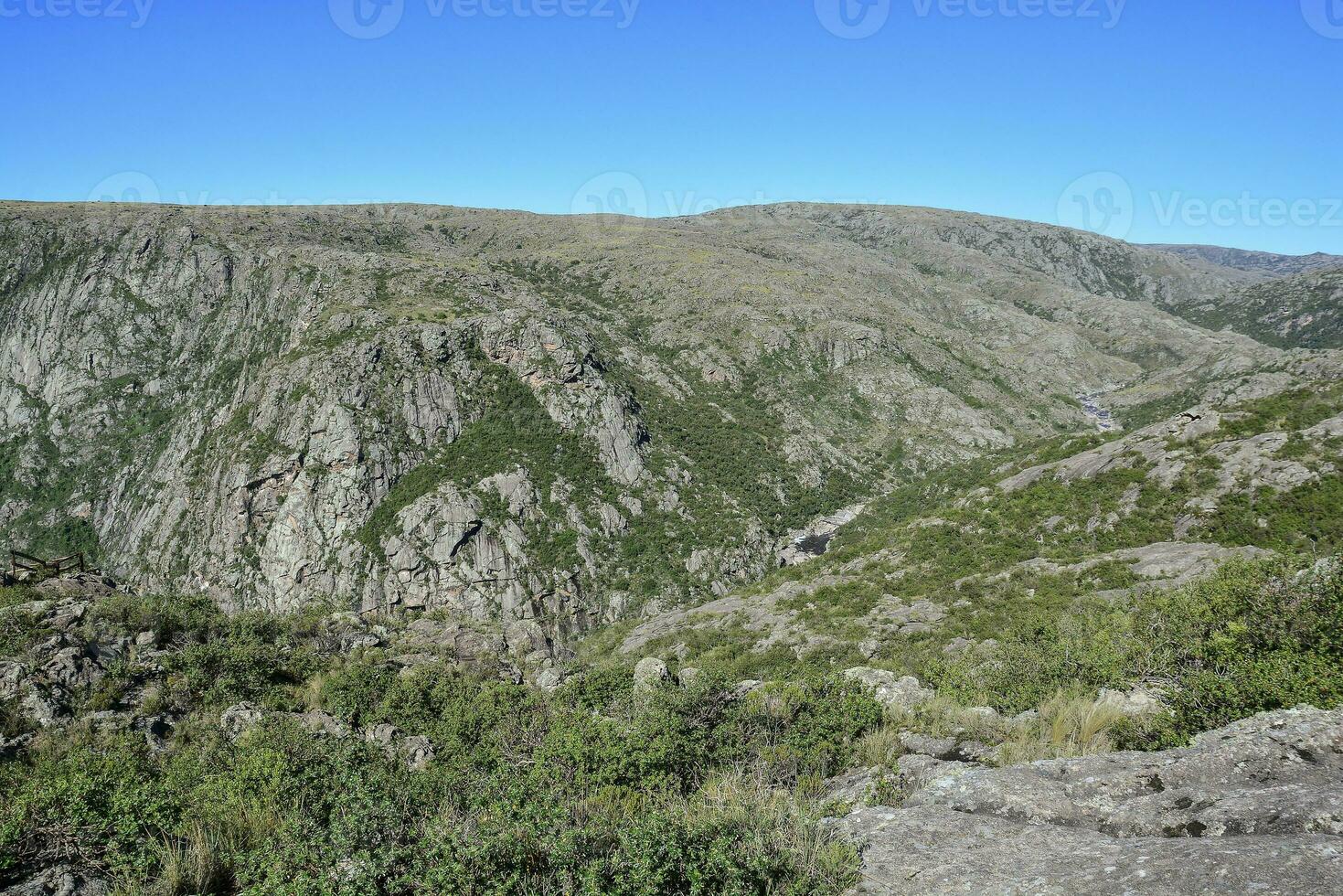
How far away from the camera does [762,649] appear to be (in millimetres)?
36250

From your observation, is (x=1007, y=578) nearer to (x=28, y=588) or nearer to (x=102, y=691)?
(x=102, y=691)

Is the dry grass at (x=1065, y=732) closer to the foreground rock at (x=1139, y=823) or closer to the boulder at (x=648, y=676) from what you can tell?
the foreground rock at (x=1139, y=823)

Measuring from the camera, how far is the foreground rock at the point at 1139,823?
5195 mm

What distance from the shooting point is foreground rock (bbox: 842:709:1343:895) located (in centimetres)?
520

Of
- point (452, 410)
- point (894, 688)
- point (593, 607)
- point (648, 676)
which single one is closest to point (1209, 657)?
point (894, 688)

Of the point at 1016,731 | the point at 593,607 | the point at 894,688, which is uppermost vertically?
the point at 1016,731

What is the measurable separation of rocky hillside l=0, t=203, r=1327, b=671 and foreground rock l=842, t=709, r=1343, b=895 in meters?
70.5

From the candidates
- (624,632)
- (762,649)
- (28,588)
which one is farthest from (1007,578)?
(28,588)

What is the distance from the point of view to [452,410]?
97.1m

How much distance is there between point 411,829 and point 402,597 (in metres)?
82.1

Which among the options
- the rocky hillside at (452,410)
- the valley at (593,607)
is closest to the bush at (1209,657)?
the valley at (593,607)

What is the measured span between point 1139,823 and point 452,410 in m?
99.3

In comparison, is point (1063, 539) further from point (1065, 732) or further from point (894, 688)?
point (1065, 732)

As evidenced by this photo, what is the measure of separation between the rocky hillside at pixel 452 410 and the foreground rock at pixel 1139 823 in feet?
Result: 231
